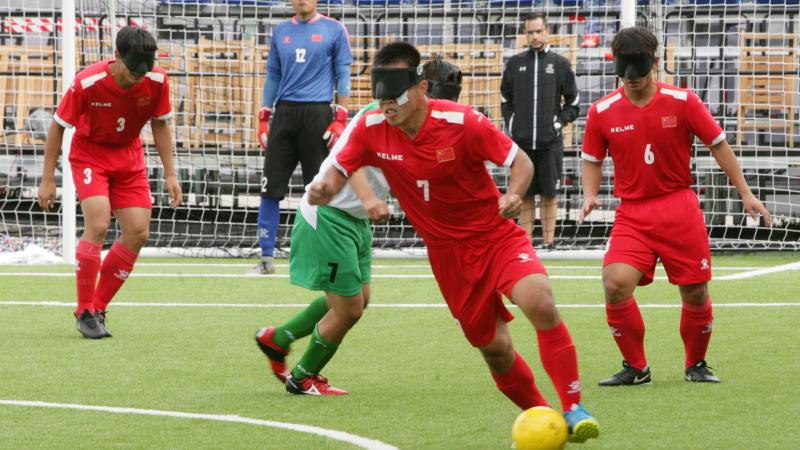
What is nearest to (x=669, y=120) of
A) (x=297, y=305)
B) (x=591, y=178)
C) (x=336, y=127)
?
(x=591, y=178)

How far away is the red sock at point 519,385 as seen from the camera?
5387mm

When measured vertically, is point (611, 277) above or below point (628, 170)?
below

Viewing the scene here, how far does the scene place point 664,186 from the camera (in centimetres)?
670

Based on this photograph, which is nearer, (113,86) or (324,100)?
(113,86)

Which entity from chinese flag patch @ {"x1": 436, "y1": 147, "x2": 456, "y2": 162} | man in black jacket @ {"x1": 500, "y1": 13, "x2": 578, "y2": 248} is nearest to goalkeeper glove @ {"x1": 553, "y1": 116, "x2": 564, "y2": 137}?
man in black jacket @ {"x1": 500, "y1": 13, "x2": 578, "y2": 248}

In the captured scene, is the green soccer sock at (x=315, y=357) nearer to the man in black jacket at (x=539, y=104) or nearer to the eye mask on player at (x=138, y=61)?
the eye mask on player at (x=138, y=61)

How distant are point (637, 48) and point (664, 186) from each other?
2.30 ft

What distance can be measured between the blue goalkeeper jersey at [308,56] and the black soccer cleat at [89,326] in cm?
347

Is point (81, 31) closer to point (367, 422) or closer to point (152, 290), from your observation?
point (152, 290)

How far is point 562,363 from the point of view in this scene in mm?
5121

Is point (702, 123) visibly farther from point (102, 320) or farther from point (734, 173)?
point (102, 320)

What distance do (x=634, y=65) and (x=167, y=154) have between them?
3327 millimetres

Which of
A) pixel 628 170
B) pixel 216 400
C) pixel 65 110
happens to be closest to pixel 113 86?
pixel 65 110

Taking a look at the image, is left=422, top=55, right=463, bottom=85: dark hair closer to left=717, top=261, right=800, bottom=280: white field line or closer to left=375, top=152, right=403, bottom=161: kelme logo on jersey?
left=375, top=152, right=403, bottom=161: kelme logo on jersey
